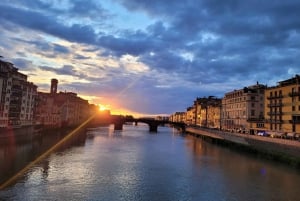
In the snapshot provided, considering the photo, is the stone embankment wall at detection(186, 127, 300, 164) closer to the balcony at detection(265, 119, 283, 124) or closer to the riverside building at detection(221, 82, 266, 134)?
the balcony at detection(265, 119, 283, 124)

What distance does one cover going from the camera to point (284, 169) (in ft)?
132

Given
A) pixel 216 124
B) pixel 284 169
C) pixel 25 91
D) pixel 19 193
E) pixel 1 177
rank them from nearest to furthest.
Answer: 1. pixel 19 193
2. pixel 1 177
3. pixel 284 169
4. pixel 25 91
5. pixel 216 124

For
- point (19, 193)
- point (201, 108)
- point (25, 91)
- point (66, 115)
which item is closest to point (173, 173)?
point (19, 193)

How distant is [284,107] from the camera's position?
231 feet

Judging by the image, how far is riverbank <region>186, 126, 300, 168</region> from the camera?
44591mm

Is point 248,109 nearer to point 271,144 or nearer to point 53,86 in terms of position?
point 271,144

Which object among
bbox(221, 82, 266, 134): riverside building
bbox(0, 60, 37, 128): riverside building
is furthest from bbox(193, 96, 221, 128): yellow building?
bbox(0, 60, 37, 128): riverside building

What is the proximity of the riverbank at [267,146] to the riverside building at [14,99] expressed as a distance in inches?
2090

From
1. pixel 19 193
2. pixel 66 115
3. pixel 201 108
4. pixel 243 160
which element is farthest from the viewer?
pixel 201 108

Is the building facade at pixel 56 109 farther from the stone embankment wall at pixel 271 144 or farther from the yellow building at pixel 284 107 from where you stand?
the yellow building at pixel 284 107

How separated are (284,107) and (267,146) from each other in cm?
1978

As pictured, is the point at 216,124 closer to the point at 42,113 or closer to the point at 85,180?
the point at 42,113

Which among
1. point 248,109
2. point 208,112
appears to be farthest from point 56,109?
point 248,109

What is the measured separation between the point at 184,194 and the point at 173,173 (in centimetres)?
942
